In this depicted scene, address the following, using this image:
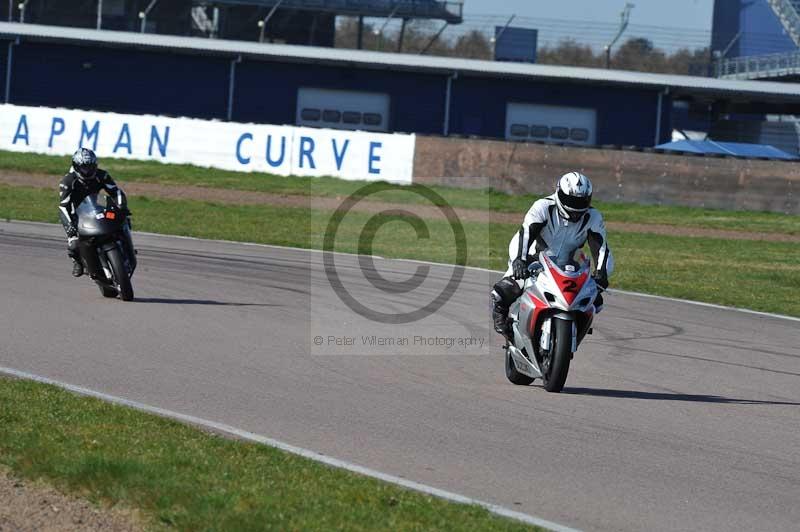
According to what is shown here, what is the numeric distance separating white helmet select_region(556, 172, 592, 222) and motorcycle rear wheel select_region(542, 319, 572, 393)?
0.84 meters

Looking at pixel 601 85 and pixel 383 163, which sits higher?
pixel 601 85

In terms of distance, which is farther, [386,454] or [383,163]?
[383,163]

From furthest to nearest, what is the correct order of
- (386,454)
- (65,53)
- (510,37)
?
(510,37) → (65,53) → (386,454)

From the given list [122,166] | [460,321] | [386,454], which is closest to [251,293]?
[460,321]

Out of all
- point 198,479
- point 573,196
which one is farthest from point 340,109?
point 198,479

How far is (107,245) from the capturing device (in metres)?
13.5

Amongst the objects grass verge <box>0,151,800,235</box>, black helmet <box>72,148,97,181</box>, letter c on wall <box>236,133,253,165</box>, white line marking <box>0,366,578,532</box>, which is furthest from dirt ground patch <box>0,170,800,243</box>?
white line marking <box>0,366,578,532</box>

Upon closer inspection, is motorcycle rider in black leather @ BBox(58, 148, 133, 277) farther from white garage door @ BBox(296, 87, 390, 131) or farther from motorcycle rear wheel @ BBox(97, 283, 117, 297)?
white garage door @ BBox(296, 87, 390, 131)

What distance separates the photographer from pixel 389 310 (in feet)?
46.6

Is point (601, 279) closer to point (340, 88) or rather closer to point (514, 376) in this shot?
point (514, 376)

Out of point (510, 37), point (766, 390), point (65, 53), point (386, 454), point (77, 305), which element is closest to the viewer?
point (386, 454)

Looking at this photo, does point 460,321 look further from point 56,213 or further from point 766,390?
point 56,213

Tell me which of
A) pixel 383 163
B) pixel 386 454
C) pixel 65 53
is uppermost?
pixel 65 53

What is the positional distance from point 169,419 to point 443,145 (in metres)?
22.4
